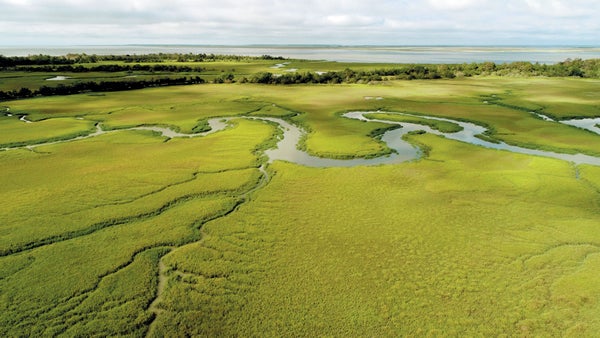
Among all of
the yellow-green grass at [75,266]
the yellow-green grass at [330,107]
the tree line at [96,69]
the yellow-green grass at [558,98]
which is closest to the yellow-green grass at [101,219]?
the yellow-green grass at [75,266]

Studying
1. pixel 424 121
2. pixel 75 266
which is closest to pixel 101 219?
pixel 75 266

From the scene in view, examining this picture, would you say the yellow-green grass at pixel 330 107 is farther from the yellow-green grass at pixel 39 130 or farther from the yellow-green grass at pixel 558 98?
the yellow-green grass at pixel 39 130

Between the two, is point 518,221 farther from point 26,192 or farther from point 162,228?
point 26,192

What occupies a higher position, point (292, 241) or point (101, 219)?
point (101, 219)

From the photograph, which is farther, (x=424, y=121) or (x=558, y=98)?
(x=558, y=98)

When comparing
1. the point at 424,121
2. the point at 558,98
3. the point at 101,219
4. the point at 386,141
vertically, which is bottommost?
the point at 101,219

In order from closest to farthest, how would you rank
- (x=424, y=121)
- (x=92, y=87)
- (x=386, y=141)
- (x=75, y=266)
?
(x=75, y=266)
(x=386, y=141)
(x=424, y=121)
(x=92, y=87)

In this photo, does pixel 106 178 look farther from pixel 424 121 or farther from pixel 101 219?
pixel 424 121

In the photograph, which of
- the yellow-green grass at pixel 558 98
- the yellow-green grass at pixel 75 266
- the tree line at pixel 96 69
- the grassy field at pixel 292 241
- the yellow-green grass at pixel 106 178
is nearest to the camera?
the yellow-green grass at pixel 75 266
